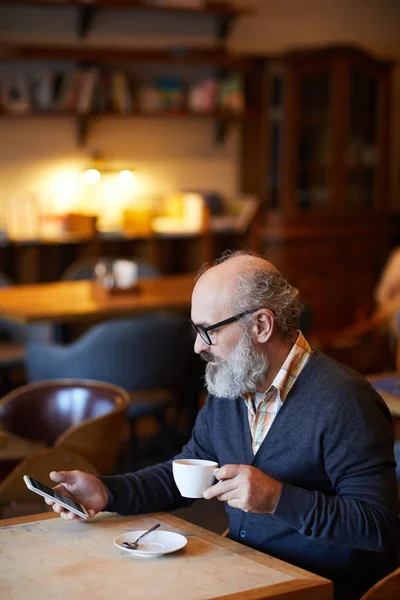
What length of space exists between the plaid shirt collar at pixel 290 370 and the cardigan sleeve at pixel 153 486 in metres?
0.23

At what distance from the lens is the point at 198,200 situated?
727cm

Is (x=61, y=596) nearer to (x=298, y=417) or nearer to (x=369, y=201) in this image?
(x=298, y=417)

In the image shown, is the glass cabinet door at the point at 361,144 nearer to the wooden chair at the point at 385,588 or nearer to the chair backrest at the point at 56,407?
the chair backrest at the point at 56,407

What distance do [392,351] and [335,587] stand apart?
3924mm

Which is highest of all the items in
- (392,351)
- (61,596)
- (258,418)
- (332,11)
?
(332,11)

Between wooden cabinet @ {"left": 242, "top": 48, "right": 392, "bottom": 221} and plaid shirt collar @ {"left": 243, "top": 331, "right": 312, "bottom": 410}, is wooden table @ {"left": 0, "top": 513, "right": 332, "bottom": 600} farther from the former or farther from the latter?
wooden cabinet @ {"left": 242, "top": 48, "right": 392, "bottom": 221}

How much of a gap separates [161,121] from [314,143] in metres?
1.21

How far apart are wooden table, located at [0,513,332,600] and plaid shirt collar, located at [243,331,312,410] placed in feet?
1.07

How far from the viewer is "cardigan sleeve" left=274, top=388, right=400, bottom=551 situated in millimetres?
1942

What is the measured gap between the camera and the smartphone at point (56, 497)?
201 cm

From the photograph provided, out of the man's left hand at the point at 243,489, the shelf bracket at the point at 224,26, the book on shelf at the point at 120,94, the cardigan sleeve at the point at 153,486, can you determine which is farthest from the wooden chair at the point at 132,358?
the shelf bracket at the point at 224,26

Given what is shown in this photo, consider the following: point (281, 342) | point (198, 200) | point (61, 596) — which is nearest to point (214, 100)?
point (198, 200)

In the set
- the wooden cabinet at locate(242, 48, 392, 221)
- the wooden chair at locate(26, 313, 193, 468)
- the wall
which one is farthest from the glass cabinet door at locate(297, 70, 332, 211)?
the wooden chair at locate(26, 313, 193, 468)

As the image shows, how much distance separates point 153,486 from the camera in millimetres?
2271
